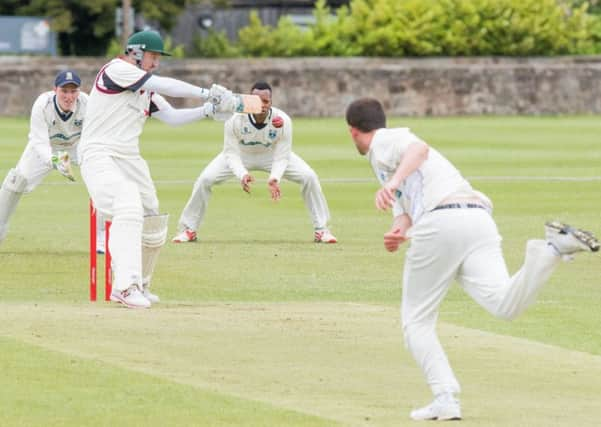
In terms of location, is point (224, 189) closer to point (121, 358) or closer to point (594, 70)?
point (121, 358)

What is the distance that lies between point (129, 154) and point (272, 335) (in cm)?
242

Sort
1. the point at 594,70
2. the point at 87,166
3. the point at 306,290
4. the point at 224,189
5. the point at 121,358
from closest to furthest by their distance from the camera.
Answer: the point at 121,358, the point at 87,166, the point at 306,290, the point at 224,189, the point at 594,70

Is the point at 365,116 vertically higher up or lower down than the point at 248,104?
higher up

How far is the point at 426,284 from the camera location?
8781 millimetres

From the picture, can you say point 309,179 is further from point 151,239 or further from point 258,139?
point 151,239

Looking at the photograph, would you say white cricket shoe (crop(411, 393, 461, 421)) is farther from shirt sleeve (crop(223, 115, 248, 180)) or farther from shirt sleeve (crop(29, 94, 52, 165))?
shirt sleeve (crop(223, 115, 248, 180))

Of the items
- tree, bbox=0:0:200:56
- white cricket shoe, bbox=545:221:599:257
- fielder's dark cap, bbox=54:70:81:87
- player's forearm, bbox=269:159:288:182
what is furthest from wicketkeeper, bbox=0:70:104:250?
tree, bbox=0:0:200:56

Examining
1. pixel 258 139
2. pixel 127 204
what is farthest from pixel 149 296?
pixel 258 139

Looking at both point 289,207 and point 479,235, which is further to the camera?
point 289,207

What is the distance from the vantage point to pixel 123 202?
42.0 ft

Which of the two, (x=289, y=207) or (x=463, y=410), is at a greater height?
(x=463, y=410)

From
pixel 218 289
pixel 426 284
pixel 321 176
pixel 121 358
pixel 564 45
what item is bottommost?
pixel 564 45

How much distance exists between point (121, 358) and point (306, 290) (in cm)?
427

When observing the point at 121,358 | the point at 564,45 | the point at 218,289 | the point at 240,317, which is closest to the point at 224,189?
the point at 218,289
